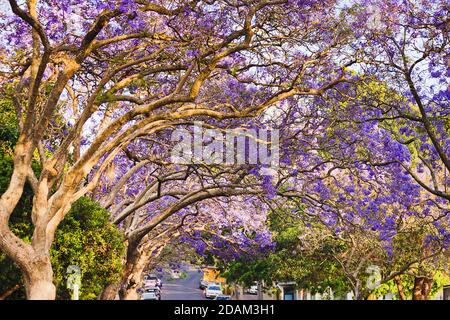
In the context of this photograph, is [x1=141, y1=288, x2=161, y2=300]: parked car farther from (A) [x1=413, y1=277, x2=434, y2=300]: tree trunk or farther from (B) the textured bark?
(B) the textured bark

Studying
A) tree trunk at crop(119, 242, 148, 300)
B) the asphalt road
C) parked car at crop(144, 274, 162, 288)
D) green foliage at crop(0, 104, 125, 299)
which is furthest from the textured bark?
parked car at crop(144, 274, 162, 288)

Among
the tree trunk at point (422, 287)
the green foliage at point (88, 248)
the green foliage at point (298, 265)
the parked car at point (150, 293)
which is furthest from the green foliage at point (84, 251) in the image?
the parked car at point (150, 293)

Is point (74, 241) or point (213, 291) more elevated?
point (213, 291)

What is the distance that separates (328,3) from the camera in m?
14.4

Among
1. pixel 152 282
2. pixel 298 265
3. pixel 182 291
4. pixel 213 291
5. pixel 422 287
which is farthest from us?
pixel 182 291

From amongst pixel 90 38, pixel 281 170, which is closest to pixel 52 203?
pixel 90 38

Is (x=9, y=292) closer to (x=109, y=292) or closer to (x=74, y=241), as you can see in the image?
(x=74, y=241)

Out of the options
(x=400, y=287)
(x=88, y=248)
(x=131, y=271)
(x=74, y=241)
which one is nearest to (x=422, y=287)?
(x=400, y=287)

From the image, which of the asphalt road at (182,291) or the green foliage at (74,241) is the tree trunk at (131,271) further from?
the asphalt road at (182,291)

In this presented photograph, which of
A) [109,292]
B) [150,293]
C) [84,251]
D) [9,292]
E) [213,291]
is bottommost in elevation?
[9,292]

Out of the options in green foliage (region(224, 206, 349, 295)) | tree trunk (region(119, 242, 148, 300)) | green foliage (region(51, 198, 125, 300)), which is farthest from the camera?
green foliage (region(224, 206, 349, 295))

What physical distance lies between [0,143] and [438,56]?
8203 mm

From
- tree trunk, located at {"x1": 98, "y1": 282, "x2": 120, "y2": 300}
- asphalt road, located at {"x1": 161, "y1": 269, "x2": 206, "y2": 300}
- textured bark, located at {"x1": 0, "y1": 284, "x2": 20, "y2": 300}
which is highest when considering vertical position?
asphalt road, located at {"x1": 161, "y1": 269, "x2": 206, "y2": 300}

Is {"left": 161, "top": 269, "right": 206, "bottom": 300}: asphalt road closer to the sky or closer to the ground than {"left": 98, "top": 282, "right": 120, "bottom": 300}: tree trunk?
closer to the sky
